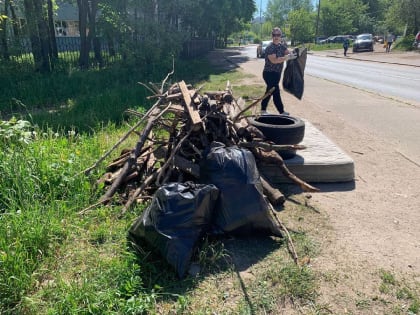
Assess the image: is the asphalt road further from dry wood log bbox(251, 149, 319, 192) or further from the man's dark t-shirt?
dry wood log bbox(251, 149, 319, 192)

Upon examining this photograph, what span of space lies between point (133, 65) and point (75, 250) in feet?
42.8

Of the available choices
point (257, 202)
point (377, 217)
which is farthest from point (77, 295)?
point (377, 217)

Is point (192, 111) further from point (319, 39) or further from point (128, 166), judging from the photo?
point (319, 39)

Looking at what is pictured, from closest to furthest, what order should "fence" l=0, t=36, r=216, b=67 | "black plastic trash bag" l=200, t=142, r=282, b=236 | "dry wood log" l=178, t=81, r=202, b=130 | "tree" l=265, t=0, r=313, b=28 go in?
"black plastic trash bag" l=200, t=142, r=282, b=236
"dry wood log" l=178, t=81, r=202, b=130
"fence" l=0, t=36, r=216, b=67
"tree" l=265, t=0, r=313, b=28

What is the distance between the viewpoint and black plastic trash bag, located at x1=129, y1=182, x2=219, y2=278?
2.78 m

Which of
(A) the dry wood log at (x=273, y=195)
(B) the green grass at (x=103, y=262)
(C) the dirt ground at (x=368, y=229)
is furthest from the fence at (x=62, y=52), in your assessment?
(A) the dry wood log at (x=273, y=195)

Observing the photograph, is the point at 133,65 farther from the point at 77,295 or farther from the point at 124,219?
the point at 77,295

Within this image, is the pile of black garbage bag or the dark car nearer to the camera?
the pile of black garbage bag

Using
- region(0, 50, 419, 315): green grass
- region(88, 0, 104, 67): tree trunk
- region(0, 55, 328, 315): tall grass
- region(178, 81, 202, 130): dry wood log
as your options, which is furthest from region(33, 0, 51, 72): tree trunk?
region(178, 81, 202, 130): dry wood log

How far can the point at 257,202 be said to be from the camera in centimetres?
319

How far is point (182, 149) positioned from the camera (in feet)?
14.1

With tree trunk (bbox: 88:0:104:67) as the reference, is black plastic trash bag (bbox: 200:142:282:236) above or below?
below

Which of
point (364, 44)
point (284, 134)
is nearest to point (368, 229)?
point (284, 134)

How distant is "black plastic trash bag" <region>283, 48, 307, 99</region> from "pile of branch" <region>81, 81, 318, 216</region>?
122 inches
